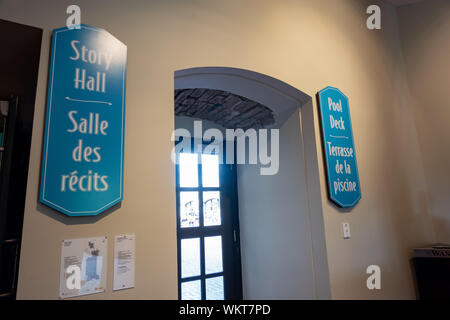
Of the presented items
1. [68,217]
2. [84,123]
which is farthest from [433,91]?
[68,217]

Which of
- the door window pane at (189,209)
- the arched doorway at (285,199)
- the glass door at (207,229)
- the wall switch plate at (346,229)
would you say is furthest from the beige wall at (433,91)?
the door window pane at (189,209)

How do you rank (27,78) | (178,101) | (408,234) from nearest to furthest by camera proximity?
(27,78) → (408,234) → (178,101)

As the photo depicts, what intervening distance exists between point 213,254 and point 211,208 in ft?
1.59

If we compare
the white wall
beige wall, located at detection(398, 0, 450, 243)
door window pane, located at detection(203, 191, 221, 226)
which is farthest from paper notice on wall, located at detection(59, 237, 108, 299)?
beige wall, located at detection(398, 0, 450, 243)

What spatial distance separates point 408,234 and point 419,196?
44cm

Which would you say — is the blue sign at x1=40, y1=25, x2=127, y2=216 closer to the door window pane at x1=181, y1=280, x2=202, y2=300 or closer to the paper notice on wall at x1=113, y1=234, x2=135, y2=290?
the paper notice on wall at x1=113, y1=234, x2=135, y2=290

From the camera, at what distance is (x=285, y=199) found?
2236 millimetres

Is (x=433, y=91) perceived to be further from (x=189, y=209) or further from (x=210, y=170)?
(x=189, y=209)

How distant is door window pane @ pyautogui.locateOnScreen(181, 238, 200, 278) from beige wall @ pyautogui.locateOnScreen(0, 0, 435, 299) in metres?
1.37

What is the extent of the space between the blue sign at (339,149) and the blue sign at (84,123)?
4.64 feet

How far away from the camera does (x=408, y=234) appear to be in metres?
2.32

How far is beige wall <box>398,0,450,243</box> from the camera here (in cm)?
249
